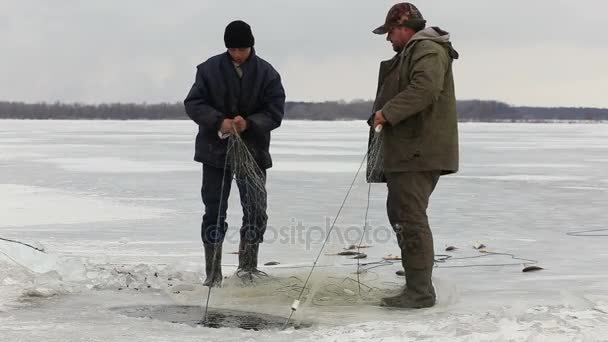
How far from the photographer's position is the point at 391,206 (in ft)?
15.8

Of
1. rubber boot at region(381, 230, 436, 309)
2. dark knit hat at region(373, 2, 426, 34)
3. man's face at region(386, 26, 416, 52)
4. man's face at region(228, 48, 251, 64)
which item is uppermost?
dark knit hat at region(373, 2, 426, 34)

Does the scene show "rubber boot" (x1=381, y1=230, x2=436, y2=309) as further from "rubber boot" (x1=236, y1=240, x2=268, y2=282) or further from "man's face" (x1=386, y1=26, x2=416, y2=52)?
"rubber boot" (x1=236, y1=240, x2=268, y2=282)

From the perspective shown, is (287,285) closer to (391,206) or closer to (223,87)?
(391,206)

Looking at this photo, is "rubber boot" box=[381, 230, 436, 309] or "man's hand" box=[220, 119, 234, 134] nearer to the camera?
"rubber boot" box=[381, 230, 436, 309]

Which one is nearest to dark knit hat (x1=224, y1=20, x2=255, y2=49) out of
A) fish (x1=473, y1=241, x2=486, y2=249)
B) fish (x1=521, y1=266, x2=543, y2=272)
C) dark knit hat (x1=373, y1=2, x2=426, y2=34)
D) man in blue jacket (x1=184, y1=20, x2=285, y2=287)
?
man in blue jacket (x1=184, y1=20, x2=285, y2=287)

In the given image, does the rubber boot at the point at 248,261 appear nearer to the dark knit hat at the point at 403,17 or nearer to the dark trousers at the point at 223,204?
the dark trousers at the point at 223,204

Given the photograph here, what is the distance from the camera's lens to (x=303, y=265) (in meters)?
6.27

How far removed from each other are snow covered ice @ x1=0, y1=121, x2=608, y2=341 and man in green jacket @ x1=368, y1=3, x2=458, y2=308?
313mm

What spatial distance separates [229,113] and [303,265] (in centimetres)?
143

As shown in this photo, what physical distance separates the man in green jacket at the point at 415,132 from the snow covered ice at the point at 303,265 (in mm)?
313

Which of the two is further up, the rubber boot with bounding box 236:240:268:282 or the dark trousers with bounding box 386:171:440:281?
the dark trousers with bounding box 386:171:440:281

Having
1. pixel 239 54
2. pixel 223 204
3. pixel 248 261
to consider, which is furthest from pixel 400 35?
pixel 248 261

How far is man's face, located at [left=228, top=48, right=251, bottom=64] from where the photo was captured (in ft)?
17.6

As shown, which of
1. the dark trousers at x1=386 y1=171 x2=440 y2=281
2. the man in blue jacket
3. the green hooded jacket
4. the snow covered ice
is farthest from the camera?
the man in blue jacket
